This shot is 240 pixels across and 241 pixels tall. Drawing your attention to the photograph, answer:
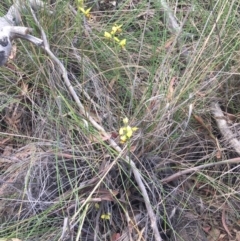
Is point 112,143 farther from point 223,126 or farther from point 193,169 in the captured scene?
point 223,126

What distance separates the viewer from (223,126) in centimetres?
184

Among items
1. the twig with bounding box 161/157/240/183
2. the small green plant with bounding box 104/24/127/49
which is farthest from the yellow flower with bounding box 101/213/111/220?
the small green plant with bounding box 104/24/127/49

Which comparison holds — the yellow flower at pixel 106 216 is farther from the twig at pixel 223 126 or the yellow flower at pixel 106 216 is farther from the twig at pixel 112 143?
the twig at pixel 223 126

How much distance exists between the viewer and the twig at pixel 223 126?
1779mm

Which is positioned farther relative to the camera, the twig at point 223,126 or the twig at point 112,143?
the twig at point 223,126

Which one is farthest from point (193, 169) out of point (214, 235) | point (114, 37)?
point (114, 37)

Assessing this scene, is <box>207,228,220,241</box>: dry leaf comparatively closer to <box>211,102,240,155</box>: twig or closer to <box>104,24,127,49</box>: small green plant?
<box>211,102,240,155</box>: twig

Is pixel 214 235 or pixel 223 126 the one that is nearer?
pixel 214 235

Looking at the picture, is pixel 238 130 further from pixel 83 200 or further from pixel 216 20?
pixel 83 200

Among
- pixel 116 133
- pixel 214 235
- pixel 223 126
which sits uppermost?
pixel 116 133

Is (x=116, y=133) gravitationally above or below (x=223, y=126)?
above

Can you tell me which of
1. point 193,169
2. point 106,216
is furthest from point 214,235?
point 106,216

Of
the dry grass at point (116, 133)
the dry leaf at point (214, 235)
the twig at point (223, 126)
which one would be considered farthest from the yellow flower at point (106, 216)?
the twig at point (223, 126)

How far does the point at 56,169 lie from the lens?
1648 millimetres
